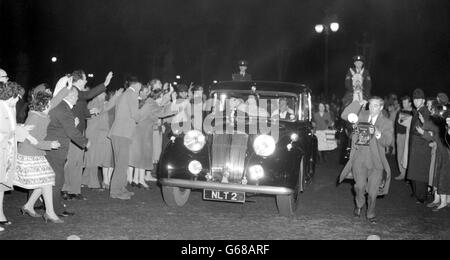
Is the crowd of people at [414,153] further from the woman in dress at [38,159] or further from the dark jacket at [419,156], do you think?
the woman in dress at [38,159]

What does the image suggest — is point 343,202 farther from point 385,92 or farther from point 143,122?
point 385,92

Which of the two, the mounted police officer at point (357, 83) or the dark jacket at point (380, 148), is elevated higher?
the mounted police officer at point (357, 83)

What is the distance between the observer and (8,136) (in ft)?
18.8

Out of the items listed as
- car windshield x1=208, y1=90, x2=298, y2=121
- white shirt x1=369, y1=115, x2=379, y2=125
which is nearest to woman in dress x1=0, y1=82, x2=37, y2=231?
car windshield x1=208, y1=90, x2=298, y2=121

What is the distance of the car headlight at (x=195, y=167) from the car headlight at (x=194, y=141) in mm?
217

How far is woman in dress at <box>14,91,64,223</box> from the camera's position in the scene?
231 inches

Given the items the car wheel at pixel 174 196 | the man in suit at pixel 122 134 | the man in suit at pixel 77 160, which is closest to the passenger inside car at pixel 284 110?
the car wheel at pixel 174 196

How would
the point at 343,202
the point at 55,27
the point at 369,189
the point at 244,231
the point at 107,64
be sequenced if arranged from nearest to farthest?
1. the point at 244,231
2. the point at 369,189
3. the point at 343,202
4. the point at 55,27
5. the point at 107,64

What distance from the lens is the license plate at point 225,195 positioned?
20.8 ft

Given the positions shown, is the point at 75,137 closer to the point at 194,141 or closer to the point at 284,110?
the point at 194,141

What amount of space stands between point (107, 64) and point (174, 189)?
114 feet

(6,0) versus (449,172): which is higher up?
(6,0)
